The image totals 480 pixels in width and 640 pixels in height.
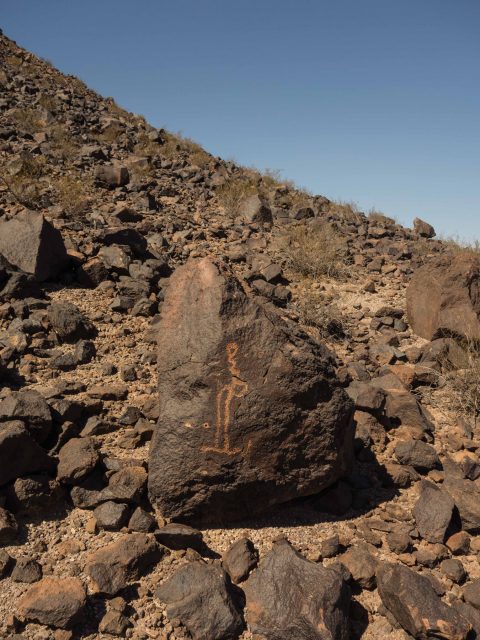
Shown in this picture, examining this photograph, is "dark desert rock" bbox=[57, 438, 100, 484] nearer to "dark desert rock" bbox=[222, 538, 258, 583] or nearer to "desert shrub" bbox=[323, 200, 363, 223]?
"dark desert rock" bbox=[222, 538, 258, 583]

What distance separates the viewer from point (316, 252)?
7176 millimetres

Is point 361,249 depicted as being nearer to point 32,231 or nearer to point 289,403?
point 32,231

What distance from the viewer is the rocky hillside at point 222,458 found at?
95.3 inches

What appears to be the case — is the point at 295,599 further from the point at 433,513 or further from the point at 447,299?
the point at 447,299

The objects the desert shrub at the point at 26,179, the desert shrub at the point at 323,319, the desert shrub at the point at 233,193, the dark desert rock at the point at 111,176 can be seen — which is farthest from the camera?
the desert shrub at the point at 233,193

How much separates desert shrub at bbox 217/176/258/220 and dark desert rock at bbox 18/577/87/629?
685 centimetres

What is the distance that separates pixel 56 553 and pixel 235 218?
658 cm

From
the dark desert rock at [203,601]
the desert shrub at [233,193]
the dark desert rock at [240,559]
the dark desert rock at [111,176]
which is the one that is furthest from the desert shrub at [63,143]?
the dark desert rock at [203,601]

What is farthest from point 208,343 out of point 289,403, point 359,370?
point 359,370

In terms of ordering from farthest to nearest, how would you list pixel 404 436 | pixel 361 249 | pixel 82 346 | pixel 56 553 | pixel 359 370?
1. pixel 361 249
2. pixel 359 370
3. pixel 82 346
4. pixel 404 436
5. pixel 56 553

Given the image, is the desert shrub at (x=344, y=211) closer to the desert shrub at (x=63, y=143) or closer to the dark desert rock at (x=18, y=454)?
the desert shrub at (x=63, y=143)

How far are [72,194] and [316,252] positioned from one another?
3.55 m

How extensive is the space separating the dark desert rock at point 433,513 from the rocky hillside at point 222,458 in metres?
0.01

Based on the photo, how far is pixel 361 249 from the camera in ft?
27.4
